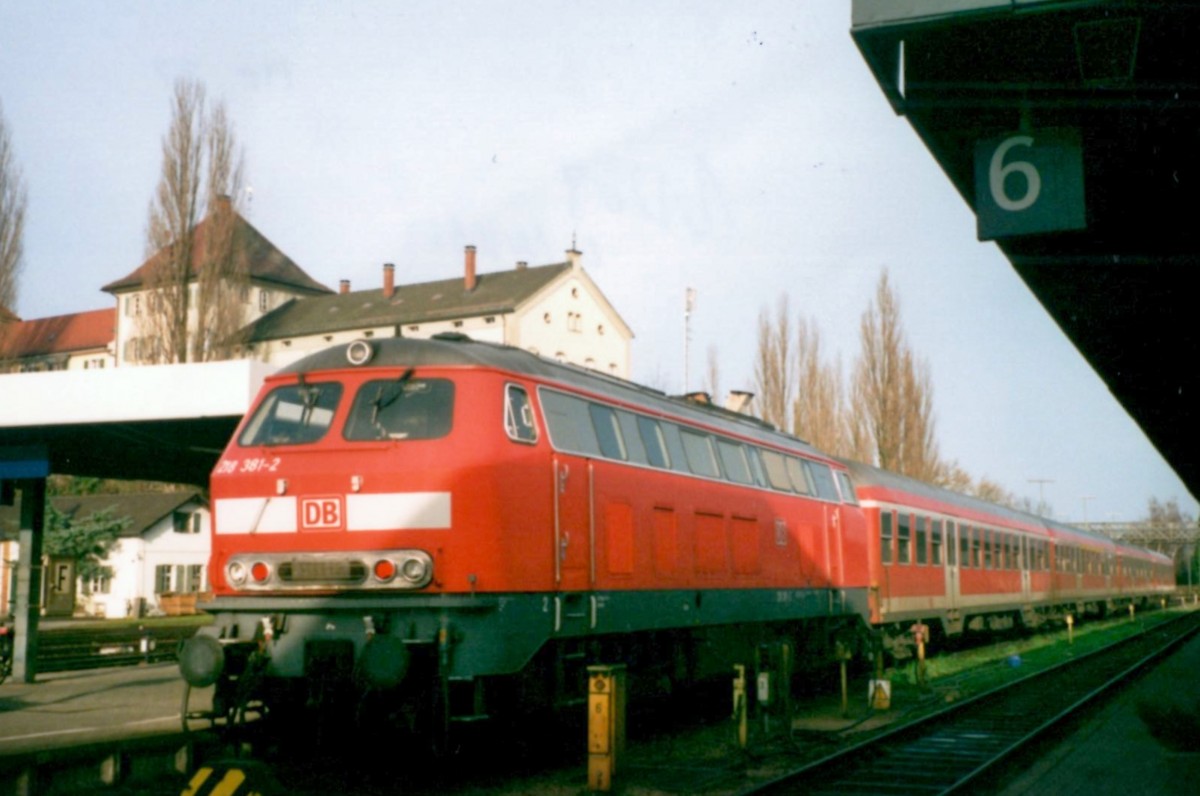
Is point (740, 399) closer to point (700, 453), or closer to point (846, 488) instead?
point (846, 488)

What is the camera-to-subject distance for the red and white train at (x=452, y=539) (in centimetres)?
995

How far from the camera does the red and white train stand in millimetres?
9953

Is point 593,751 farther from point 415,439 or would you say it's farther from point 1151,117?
point 1151,117

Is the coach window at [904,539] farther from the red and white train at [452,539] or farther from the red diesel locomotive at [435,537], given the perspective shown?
the red diesel locomotive at [435,537]

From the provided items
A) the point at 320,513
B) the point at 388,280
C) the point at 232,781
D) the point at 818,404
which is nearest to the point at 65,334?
the point at 388,280

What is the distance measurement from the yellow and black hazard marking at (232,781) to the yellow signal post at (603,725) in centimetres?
313

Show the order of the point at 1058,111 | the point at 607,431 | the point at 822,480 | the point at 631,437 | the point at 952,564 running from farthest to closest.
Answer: the point at 952,564 < the point at 822,480 < the point at 631,437 < the point at 607,431 < the point at 1058,111

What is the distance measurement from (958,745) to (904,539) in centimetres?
987

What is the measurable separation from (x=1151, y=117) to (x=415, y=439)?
6.48 m

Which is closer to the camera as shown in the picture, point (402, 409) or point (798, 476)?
point (402, 409)

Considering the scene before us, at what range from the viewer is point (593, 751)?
10469mm

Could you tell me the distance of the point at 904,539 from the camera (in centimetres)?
2359

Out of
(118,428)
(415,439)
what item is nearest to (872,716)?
(415,439)

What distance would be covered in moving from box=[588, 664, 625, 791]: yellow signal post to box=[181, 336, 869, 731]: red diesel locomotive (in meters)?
0.53
